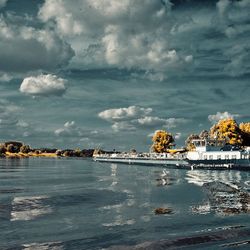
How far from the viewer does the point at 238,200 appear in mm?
50875

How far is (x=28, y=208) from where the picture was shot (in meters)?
44.8

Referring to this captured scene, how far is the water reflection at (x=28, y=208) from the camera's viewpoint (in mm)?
38847

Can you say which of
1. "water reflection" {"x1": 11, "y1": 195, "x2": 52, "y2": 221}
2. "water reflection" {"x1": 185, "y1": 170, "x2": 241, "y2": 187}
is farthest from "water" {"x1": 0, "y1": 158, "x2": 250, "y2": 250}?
"water reflection" {"x1": 185, "y1": 170, "x2": 241, "y2": 187}

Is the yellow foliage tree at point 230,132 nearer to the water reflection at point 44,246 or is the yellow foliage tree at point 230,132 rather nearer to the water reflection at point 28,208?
the water reflection at point 28,208

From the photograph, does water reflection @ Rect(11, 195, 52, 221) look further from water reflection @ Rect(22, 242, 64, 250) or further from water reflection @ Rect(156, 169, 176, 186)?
water reflection @ Rect(156, 169, 176, 186)

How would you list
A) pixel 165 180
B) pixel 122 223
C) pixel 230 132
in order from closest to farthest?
pixel 122 223, pixel 165 180, pixel 230 132

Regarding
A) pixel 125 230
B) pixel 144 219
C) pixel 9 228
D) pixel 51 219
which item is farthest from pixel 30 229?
pixel 144 219

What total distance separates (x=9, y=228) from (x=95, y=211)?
38.8 feet

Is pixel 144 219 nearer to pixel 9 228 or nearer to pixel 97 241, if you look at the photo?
pixel 97 241

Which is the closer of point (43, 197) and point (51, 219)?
point (51, 219)

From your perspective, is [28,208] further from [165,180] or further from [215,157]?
[215,157]

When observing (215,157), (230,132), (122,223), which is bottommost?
(122,223)

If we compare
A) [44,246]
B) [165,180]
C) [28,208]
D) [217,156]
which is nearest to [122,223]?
[44,246]

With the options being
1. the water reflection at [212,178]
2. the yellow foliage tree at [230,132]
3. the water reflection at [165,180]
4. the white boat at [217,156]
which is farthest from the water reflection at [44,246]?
the yellow foliage tree at [230,132]
